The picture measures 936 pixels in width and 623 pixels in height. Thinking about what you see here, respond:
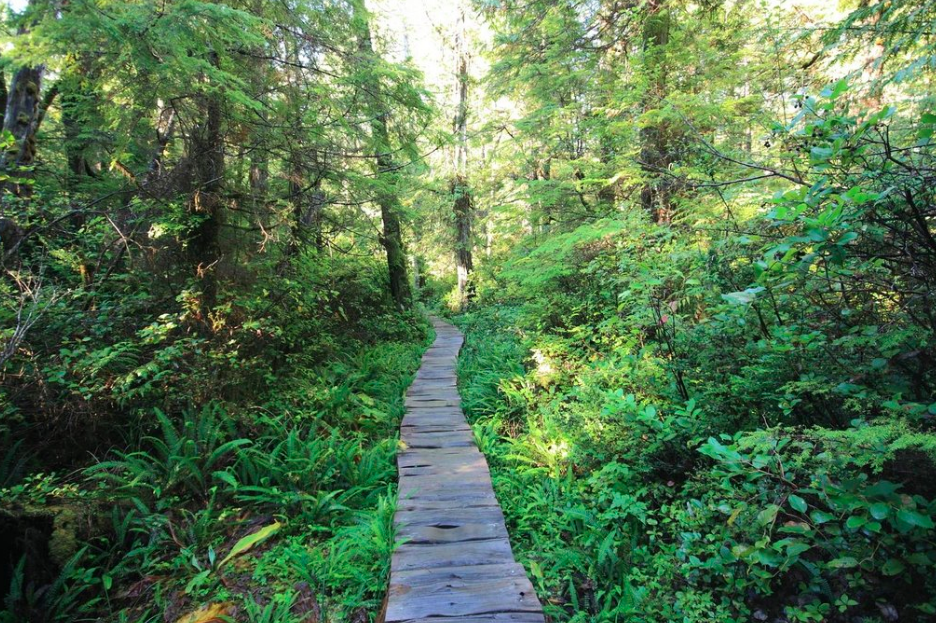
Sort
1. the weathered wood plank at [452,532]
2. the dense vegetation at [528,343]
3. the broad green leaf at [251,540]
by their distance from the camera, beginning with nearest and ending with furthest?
the dense vegetation at [528,343] < the weathered wood plank at [452,532] < the broad green leaf at [251,540]

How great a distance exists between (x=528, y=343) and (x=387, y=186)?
3.99m

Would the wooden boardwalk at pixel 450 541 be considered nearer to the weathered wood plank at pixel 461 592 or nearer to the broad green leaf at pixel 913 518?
the weathered wood plank at pixel 461 592

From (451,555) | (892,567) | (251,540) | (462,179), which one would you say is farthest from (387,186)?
(462,179)

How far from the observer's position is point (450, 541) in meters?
3.51

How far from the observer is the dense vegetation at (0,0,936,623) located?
244 cm

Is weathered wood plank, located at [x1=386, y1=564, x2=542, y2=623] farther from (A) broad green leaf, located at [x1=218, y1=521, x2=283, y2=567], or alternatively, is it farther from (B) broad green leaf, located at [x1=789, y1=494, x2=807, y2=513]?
(B) broad green leaf, located at [x1=789, y1=494, x2=807, y2=513]

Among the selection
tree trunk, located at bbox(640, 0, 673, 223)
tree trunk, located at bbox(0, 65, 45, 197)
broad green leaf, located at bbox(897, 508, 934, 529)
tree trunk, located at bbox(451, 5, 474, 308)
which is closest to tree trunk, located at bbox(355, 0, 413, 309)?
tree trunk, located at bbox(451, 5, 474, 308)

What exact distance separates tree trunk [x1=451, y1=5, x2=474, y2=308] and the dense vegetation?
7.23 m

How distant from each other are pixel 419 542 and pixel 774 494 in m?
2.70

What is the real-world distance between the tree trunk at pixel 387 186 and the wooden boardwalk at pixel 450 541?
4.34 metres

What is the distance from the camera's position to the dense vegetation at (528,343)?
2.44 meters

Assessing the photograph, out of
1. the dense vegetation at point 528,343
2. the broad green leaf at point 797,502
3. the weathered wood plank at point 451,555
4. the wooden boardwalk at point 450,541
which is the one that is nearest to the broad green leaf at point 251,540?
the dense vegetation at point 528,343

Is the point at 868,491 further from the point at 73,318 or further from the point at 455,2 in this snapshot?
the point at 455,2

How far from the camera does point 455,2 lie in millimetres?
15539
